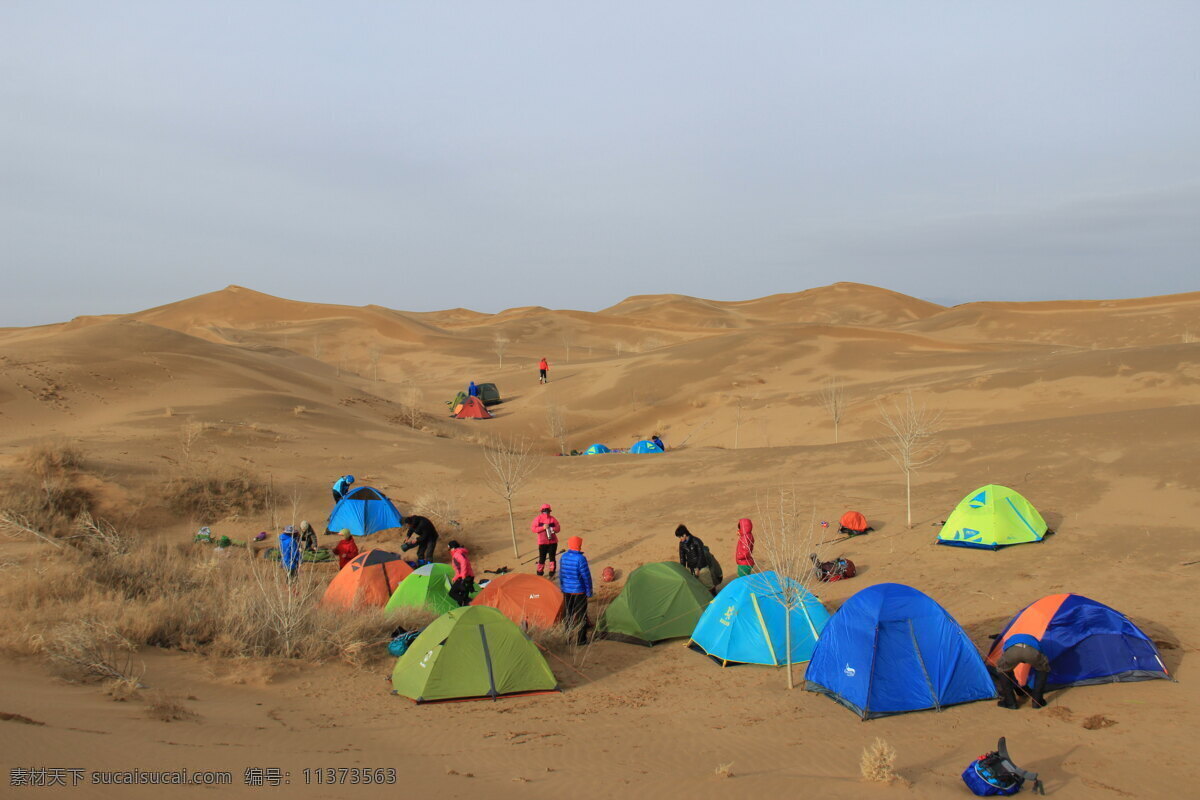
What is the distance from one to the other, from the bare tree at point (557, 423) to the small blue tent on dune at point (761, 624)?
21478 mm

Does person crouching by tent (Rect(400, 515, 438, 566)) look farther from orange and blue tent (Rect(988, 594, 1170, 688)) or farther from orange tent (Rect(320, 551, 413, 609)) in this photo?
orange and blue tent (Rect(988, 594, 1170, 688))

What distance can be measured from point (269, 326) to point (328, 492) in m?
77.3

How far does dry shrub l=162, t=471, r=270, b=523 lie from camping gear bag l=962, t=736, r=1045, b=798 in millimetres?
17297

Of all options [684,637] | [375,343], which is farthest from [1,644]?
[375,343]

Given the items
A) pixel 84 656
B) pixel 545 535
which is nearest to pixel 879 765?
pixel 84 656

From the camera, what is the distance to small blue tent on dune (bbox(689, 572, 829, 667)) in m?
10.6

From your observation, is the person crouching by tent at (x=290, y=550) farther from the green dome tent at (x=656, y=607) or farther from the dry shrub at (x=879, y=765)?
the dry shrub at (x=879, y=765)

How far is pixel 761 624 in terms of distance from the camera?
10734 mm

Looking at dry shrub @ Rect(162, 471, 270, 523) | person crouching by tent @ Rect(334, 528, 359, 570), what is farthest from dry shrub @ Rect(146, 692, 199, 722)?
dry shrub @ Rect(162, 471, 270, 523)

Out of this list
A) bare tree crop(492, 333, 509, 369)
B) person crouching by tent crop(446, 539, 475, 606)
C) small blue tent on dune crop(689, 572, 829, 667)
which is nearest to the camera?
small blue tent on dune crop(689, 572, 829, 667)

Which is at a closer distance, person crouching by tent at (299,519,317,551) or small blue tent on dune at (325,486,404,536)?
person crouching by tent at (299,519,317,551)

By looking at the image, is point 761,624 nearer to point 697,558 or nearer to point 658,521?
point 697,558

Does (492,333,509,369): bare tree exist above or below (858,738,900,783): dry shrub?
above

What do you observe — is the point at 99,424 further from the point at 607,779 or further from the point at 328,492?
the point at 607,779
